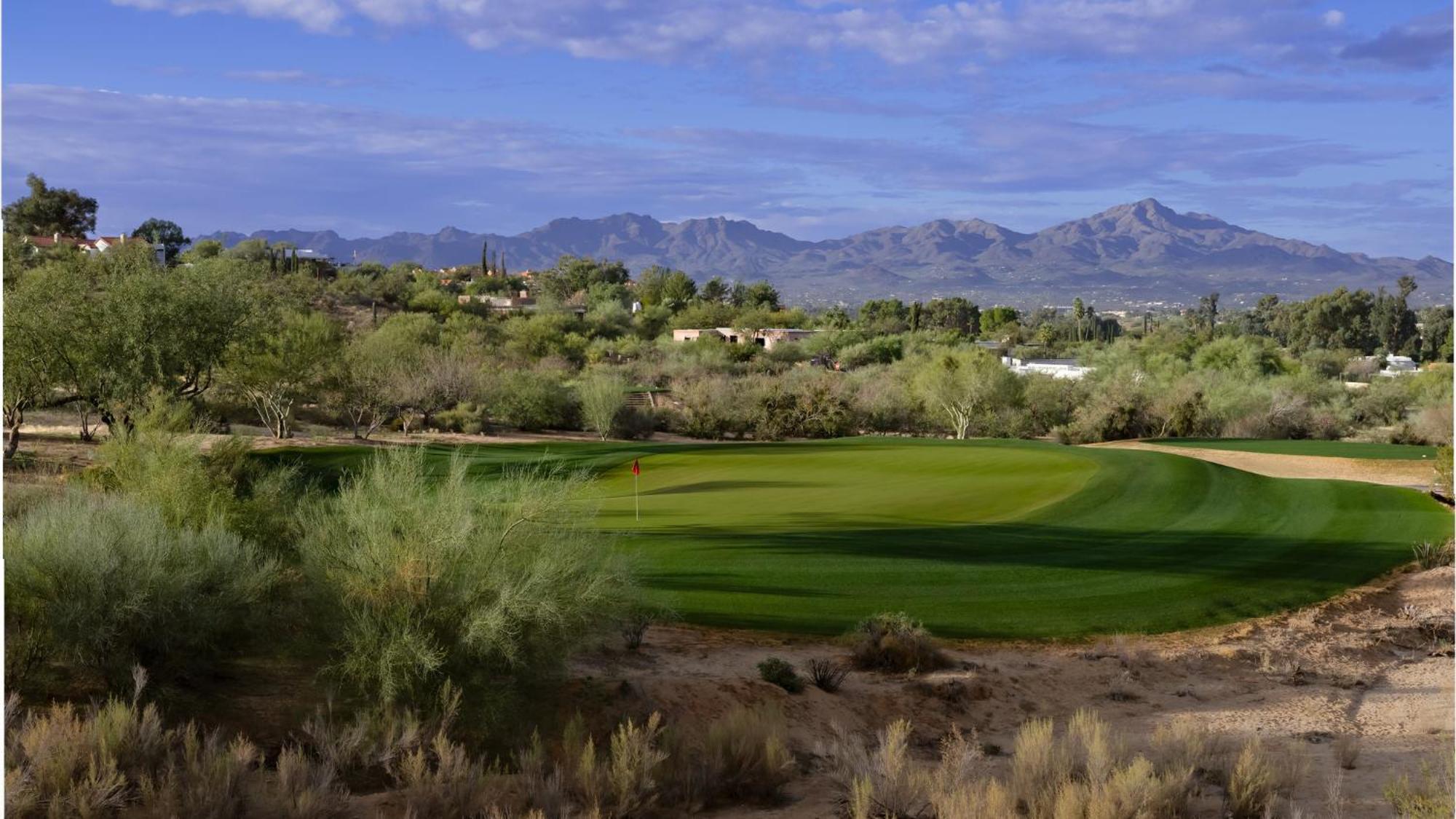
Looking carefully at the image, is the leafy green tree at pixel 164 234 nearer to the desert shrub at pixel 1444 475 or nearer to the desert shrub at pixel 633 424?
the desert shrub at pixel 633 424

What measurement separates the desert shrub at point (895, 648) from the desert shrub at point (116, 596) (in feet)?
23.7

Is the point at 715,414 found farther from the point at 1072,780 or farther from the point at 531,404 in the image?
the point at 1072,780

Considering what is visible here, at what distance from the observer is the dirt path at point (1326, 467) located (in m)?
34.8

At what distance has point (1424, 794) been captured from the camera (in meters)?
8.95

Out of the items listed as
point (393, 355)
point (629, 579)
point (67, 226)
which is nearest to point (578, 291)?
point (67, 226)

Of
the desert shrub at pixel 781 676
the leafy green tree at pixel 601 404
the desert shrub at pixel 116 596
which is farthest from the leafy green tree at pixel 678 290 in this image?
the desert shrub at pixel 116 596

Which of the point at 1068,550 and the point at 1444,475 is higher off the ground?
the point at 1444,475

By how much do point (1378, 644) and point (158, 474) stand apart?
17745mm

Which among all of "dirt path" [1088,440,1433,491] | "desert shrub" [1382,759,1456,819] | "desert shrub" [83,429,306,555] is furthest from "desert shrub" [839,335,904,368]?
"desert shrub" [1382,759,1456,819]

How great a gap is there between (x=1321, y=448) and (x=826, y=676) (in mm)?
36812

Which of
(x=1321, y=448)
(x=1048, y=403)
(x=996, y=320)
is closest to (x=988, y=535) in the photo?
(x=1321, y=448)

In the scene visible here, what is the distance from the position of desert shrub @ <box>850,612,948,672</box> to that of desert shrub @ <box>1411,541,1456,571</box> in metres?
12.3

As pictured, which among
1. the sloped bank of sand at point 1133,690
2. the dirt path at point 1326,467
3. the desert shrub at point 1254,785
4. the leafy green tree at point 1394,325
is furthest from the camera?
the leafy green tree at point 1394,325

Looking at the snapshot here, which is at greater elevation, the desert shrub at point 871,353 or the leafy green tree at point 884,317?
the leafy green tree at point 884,317
